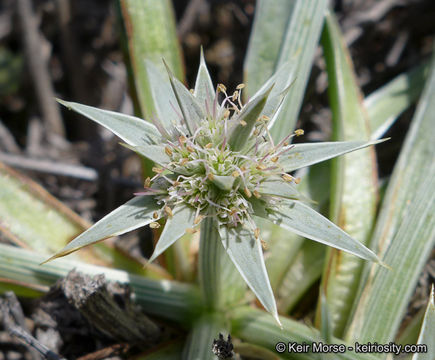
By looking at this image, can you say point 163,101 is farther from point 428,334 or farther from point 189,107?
point 428,334

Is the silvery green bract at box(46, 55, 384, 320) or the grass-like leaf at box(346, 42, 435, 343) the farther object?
the grass-like leaf at box(346, 42, 435, 343)

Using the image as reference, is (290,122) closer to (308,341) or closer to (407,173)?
(407,173)

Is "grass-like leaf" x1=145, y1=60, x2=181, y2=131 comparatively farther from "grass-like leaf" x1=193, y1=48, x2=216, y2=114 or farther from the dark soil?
the dark soil

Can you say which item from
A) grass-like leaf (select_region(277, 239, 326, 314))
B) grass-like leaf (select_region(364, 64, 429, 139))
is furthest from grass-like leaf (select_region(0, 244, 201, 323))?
grass-like leaf (select_region(364, 64, 429, 139))

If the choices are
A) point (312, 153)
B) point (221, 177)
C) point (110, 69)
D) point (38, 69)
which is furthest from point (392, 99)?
point (38, 69)

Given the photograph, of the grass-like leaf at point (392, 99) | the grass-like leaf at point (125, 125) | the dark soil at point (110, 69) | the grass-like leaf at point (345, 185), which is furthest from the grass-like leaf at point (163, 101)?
the grass-like leaf at point (392, 99)

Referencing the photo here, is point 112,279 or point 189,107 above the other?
point 189,107
